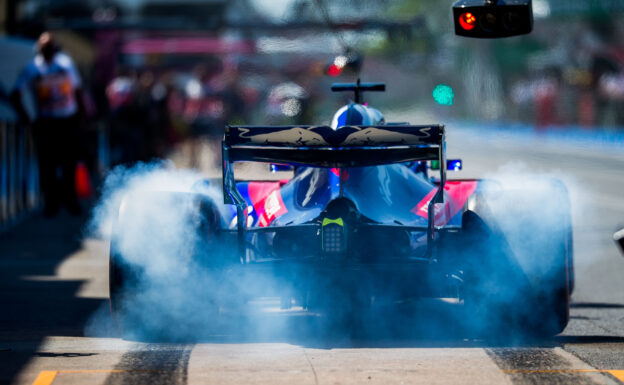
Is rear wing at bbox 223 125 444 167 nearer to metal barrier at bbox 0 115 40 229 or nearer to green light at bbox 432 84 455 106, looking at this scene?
green light at bbox 432 84 455 106

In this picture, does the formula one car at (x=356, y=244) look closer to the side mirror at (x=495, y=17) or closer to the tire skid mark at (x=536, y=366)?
the tire skid mark at (x=536, y=366)

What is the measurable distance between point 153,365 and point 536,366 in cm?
197

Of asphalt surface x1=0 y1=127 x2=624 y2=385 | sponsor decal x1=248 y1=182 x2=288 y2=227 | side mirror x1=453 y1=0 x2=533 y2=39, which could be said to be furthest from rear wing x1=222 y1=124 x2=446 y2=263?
side mirror x1=453 y1=0 x2=533 y2=39

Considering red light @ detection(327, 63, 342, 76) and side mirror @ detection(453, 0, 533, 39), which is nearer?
side mirror @ detection(453, 0, 533, 39)

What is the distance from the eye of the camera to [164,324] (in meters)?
6.83

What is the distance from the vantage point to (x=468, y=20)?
8.70 m

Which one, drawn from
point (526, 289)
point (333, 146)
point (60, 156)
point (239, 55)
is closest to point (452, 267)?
point (526, 289)

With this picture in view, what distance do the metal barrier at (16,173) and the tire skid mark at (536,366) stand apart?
26.5 ft

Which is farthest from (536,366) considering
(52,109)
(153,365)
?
(52,109)

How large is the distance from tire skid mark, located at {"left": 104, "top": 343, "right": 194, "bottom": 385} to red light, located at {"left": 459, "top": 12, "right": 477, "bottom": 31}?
3.53 m

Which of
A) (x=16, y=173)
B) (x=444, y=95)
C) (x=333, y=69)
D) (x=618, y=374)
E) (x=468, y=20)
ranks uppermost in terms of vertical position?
(x=468, y=20)

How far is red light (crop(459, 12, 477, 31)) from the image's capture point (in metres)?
8.69

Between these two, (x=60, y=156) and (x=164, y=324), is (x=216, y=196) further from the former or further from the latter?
(x=60, y=156)

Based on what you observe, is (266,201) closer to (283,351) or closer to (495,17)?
(283,351)
